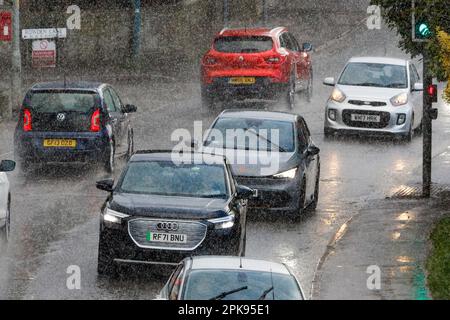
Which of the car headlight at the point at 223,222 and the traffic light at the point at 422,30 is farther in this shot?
the traffic light at the point at 422,30

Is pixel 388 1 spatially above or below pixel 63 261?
above

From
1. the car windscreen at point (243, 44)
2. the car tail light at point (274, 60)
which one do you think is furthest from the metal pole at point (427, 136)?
the car windscreen at point (243, 44)

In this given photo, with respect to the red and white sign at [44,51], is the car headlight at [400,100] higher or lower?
lower

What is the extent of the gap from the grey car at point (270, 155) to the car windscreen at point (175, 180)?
333cm

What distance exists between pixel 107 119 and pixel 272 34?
1017 cm

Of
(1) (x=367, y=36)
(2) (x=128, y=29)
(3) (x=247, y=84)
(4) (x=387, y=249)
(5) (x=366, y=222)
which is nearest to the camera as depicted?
(4) (x=387, y=249)

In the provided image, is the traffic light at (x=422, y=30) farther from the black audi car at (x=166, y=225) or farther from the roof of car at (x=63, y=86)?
the roof of car at (x=63, y=86)

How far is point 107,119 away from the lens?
85.7ft

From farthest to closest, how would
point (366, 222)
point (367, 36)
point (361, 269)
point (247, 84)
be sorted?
point (367, 36) < point (247, 84) < point (366, 222) < point (361, 269)

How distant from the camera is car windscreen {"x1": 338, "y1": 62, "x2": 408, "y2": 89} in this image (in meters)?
33.6

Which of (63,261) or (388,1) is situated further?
(388,1)

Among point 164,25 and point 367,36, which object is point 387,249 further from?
point 367,36

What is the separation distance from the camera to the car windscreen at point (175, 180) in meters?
18.0
